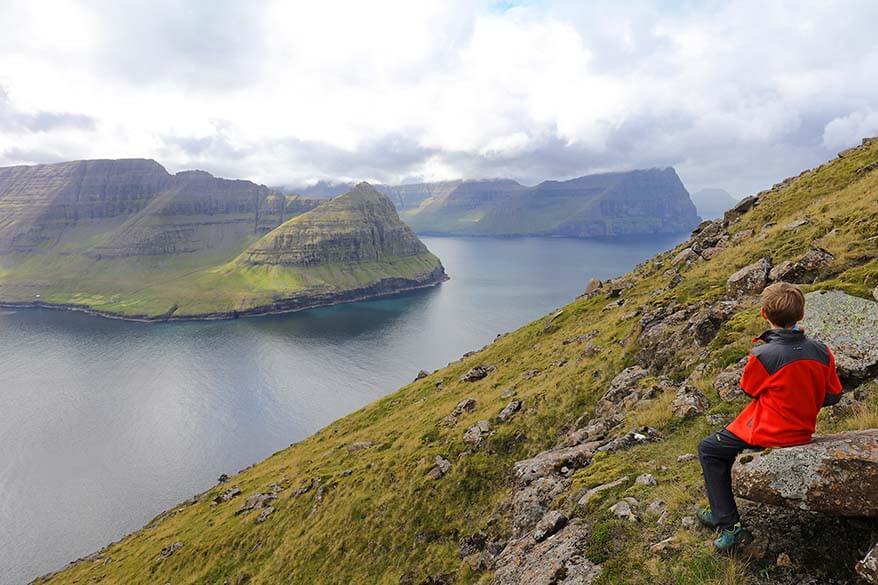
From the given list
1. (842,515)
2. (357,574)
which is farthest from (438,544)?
(842,515)

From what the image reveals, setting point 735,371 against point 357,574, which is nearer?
point 735,371

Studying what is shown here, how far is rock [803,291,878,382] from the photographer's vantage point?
11758mm

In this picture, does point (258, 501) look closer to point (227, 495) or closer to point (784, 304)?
point (227, 495)

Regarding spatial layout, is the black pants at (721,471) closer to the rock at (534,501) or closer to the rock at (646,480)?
the rock at (646,480)

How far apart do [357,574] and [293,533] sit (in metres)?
11.2

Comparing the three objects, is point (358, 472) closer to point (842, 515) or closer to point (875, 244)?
point (842, 515)

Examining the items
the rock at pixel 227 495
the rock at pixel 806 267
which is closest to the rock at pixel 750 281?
the rock at pixel 806 267

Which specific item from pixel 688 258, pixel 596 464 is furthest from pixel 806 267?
pixel 688 258

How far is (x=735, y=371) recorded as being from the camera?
56.6 feet

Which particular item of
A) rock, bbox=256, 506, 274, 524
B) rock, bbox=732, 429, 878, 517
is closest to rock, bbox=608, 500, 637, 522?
rock, bbox=732, 429, 878, 517

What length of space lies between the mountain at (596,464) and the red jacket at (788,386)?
0.37 metres

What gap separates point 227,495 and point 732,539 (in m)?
60.9

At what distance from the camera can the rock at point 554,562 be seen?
1100cm

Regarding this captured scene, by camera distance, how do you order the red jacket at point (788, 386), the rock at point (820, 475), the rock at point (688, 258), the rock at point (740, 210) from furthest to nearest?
the rock at point (740, 210)
the rock at point (688, 258)
the red jacket at point (788, 386)
the rock at point (820, 475)
